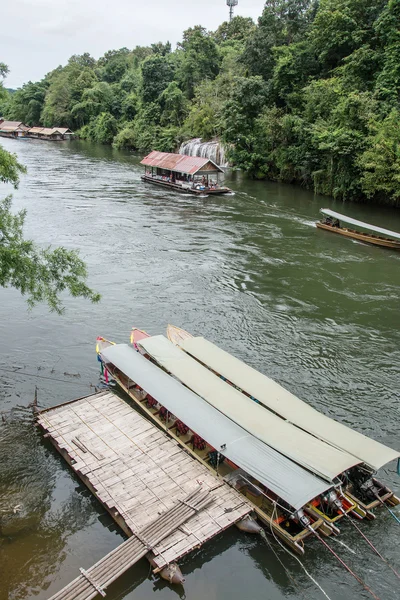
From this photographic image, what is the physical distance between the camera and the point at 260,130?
65.6 meters

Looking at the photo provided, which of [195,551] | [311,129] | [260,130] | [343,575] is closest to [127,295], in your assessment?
[195,551]

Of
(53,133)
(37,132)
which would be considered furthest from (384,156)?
(37,132)

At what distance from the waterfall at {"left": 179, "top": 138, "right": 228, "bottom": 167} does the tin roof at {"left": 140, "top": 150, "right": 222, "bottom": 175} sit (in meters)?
Result: 14.1

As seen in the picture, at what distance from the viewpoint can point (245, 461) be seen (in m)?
14.1

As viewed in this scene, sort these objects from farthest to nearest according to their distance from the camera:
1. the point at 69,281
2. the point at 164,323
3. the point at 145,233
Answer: the point at 145,233 < the point at 164,323 < the point at 69,281

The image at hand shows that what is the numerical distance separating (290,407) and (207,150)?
218 feet

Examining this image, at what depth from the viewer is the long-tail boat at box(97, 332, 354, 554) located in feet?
43.2

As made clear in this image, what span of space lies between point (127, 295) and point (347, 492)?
59.8 ft

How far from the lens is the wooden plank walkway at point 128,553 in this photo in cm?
1139

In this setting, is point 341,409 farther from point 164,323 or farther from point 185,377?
point 164,323

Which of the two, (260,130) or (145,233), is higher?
(260,130)

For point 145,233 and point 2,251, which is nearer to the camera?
point 2,251

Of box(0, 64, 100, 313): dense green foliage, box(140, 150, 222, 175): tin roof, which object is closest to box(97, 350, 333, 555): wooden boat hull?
box(0, 64, 100, 313): dense green foliage

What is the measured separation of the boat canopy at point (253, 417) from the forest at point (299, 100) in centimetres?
1204
